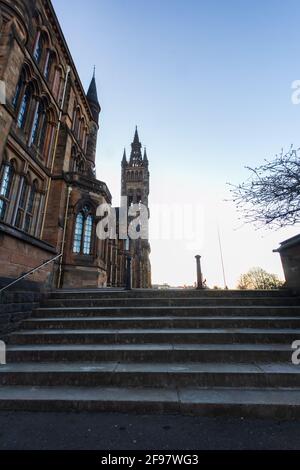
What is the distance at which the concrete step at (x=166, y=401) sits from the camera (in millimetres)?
2678

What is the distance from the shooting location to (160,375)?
3.28 meters

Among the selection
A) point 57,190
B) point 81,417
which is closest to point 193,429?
point 81,417

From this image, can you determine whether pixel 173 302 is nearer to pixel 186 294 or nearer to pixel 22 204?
pixel 186 294

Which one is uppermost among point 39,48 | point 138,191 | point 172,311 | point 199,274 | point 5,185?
point 138,191

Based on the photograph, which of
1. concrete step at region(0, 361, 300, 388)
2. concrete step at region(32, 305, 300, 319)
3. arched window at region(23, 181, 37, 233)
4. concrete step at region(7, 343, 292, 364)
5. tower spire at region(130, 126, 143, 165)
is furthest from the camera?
tower spire at region(130, 126, 143, 165)

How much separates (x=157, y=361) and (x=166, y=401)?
3.36 ft

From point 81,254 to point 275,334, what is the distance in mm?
13391

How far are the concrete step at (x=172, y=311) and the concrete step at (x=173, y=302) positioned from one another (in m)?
0.32

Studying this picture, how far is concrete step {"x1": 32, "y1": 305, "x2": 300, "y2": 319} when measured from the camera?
213 inches

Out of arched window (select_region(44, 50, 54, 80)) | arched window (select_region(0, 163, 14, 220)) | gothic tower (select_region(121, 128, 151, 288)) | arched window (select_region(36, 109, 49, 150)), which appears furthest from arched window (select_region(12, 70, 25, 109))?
gothic tower (select_region(121, 128, 151, 288))

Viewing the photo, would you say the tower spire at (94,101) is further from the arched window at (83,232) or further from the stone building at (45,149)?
the arched window at (83,232)

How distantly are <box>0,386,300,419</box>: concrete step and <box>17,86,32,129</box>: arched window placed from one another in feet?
44.7

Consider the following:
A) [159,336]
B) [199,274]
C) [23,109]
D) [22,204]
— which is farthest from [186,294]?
[23,109]

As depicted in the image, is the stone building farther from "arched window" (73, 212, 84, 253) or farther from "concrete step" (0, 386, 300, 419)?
"concrete step" (0, 386, 300, 419)
